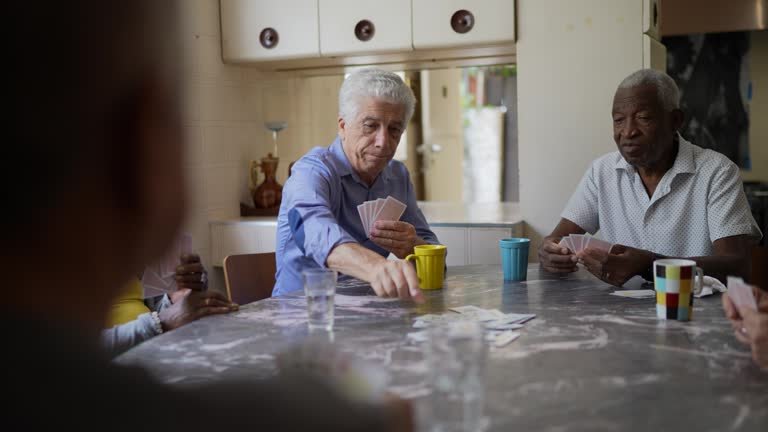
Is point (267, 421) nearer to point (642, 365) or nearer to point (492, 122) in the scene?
point (642, 365)

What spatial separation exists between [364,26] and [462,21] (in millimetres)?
530

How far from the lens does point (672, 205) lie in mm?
2645

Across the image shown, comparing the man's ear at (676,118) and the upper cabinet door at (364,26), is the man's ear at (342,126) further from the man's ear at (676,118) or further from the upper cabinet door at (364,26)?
the upper cabinet door at (364,26)

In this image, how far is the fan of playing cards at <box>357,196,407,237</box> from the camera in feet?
7.86

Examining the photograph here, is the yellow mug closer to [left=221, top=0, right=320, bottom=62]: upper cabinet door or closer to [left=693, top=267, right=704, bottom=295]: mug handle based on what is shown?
[left=693, top=267, right=704, bottom=295]: mug handle

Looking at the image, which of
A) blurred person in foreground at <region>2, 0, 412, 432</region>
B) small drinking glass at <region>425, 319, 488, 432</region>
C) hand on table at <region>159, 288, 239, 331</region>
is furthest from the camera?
hand on table at <region>159, 288, 239, 331</region>

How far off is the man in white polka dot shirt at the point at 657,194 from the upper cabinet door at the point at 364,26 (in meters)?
1.46

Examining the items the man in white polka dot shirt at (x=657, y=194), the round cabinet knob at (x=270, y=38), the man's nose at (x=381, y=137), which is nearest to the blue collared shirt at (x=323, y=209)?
the man's nose at (x=381, y=137)

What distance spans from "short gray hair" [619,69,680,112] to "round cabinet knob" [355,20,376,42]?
1642 mm

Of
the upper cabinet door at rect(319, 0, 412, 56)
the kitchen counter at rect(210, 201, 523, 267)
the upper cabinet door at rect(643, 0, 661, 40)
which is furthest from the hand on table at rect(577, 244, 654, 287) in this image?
the upper cabinet door at rect(319, 0, 412, 56)

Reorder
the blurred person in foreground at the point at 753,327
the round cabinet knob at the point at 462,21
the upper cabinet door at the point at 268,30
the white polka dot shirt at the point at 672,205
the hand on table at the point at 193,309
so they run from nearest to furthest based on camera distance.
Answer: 1. the blurred person in foreground at the point at 753,327
2. the hand on table at the point at 193,309
3. the white polka dot shirt at the point at 672,205
4. the round cabinet knob at the point at 462,21
5. the upper cabinet door at the point at 268,30

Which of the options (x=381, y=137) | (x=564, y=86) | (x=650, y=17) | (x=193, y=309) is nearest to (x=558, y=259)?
(x=381, y=137)

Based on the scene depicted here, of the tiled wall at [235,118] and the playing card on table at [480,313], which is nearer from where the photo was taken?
the playing card on table at [480,313]

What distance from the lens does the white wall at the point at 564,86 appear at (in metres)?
3.57
